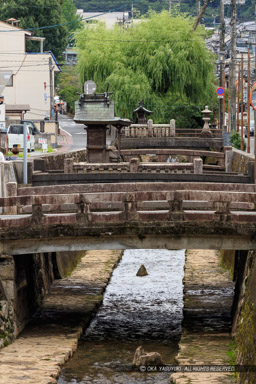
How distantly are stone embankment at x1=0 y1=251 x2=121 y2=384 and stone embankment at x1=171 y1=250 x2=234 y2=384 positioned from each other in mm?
2851

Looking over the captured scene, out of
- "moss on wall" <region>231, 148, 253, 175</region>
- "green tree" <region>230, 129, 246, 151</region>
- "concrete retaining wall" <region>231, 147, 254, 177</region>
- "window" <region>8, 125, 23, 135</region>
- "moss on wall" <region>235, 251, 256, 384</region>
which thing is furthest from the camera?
"green tree" <region>230, 129, 246, 151</region>

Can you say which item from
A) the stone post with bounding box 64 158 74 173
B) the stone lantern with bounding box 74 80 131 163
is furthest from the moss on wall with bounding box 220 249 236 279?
the stone lantern with bounding box 74 80 131 163

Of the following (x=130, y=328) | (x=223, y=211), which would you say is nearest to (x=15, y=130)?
(x=130, y=328)

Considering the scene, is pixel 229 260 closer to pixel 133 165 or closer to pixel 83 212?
pixel 133 165

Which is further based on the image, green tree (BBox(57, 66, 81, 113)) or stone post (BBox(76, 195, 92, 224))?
green tree (BBox(57, 66, 81, 113))

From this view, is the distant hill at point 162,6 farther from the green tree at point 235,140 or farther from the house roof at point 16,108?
the green tree at point 235,140

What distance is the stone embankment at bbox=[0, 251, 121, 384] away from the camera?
19891 mm

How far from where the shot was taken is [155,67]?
68.2m

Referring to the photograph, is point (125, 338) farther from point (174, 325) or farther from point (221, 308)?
point (221, 308)

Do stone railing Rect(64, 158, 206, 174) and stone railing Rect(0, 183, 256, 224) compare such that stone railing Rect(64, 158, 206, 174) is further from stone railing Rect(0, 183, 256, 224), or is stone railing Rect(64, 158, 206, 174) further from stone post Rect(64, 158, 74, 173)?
stone railing Rect(0, 183, 256, 224)

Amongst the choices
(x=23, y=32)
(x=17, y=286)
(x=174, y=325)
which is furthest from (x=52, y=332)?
(x=23, y=32)

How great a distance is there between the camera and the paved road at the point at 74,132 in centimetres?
6969

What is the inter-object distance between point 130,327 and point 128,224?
3.65 m

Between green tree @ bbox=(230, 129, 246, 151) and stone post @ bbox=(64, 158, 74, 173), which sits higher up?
stone post @ bbox=(64, 158, 74, 173)
